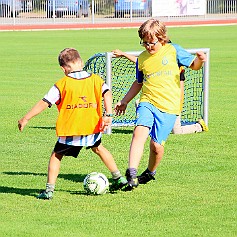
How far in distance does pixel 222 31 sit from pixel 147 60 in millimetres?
31392

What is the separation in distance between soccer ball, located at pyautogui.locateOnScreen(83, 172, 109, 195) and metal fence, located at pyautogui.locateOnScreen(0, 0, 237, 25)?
36030 mm

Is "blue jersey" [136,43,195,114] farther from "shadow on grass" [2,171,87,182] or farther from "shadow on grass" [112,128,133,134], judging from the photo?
"shadow on grass" [112,128,133,134]

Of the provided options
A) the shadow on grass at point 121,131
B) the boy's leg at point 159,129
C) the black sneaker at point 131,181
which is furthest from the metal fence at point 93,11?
the black sneaker at point 131,181

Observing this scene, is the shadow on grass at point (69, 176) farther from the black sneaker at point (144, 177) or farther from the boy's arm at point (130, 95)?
the boy's arm at point (130, 95)

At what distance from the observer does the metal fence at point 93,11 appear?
44.9m

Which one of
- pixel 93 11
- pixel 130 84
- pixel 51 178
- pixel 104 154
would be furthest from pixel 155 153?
pixel 93 11

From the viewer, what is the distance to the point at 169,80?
8500 mm

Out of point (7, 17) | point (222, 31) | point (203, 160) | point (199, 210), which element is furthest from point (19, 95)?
point (7, 17)

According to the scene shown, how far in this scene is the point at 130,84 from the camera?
44.9ft

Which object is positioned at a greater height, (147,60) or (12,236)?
(147,60)

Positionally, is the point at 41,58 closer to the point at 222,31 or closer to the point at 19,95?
the point at 19,95

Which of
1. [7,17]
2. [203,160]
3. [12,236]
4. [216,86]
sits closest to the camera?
[12,236]

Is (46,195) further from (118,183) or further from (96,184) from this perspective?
(118,183)

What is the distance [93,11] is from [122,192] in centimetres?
3813
